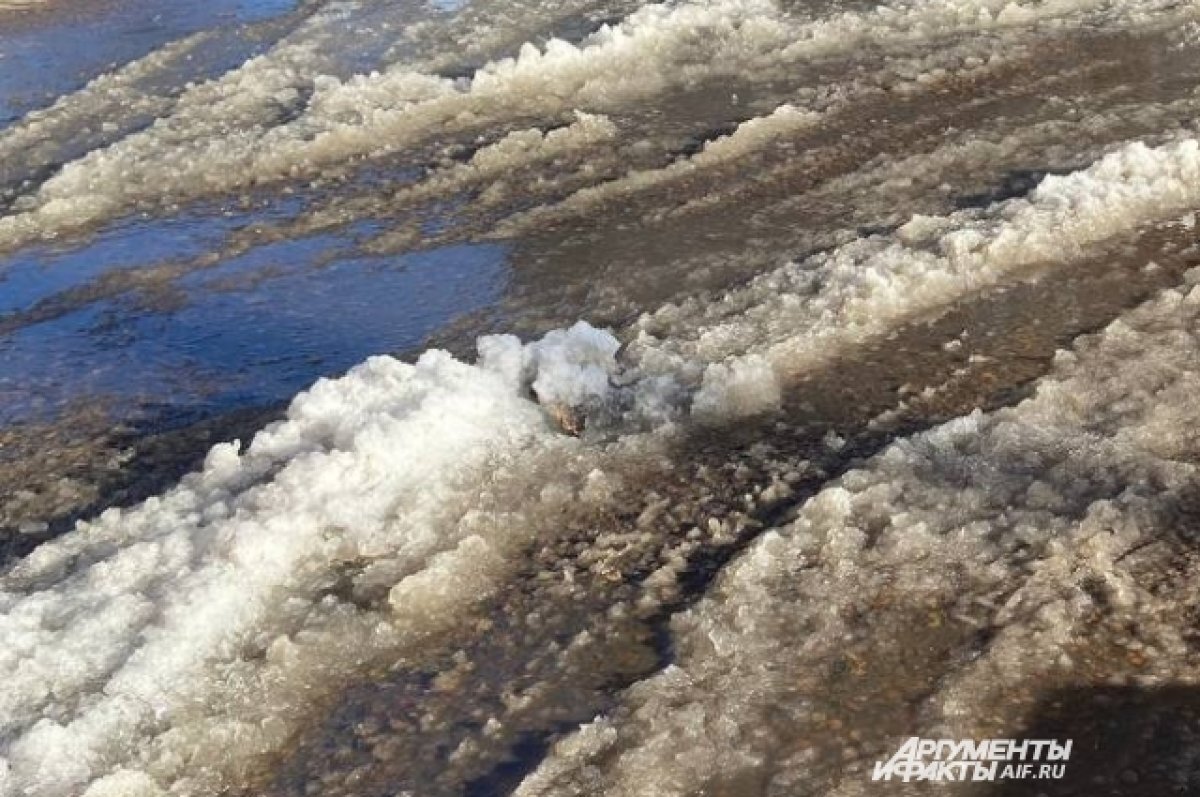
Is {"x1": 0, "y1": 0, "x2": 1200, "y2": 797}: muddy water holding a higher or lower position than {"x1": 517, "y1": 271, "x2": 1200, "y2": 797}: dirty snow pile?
higher

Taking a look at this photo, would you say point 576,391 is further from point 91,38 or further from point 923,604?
point 91,38

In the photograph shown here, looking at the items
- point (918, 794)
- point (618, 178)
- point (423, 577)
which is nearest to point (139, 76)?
point (618, 178)

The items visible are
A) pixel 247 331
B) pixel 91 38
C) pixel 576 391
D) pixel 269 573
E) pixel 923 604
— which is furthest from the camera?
pixel 91 38

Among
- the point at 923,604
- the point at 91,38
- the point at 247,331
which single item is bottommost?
the point at 923,604

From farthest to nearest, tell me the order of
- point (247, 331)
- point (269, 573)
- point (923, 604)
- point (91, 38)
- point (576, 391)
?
point (91, 38) → point (247, 331) → point (576, 391) → point (269, 573) → point (923, 604)

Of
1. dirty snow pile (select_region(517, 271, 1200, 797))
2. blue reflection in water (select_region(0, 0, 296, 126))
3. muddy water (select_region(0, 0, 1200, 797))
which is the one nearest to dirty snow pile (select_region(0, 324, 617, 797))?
muddy water (select_region(0, 0, 1200, 797))

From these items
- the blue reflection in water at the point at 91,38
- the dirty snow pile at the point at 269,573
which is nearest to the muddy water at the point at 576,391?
the dirty snow pile at the point at 269,573

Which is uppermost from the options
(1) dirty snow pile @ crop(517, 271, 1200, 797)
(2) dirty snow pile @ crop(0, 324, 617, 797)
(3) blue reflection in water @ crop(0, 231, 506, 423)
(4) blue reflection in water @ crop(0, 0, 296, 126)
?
(4) blue reflection in water @ crop(0, 0, 296, 126)

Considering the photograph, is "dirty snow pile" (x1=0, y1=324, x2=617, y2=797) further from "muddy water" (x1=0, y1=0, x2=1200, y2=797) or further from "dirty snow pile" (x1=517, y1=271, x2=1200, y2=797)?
"dirty snow pile" (x1=517, y1=271, x2=1200, y2=797)

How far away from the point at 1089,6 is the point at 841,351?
5.03 meters

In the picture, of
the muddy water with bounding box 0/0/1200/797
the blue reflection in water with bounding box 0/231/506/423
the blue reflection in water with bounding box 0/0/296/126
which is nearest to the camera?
the muddy water with bounding box 0/0/1200/797

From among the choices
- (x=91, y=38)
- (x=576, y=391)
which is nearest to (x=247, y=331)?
(x=576, y=391)

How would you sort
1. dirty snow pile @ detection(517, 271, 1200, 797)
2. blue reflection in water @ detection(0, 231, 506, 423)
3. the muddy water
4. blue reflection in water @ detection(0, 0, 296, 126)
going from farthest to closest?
blue reflection in water @ detection(0, 0, 296, 126) < blue reflection in water @ detection(0, 231, 506, 423) < the muddy water < dirty snow pile @ detection(517, 271, 1200, 797)

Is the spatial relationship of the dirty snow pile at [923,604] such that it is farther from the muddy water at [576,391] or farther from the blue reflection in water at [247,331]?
the blue reflection in water at [247,331]
